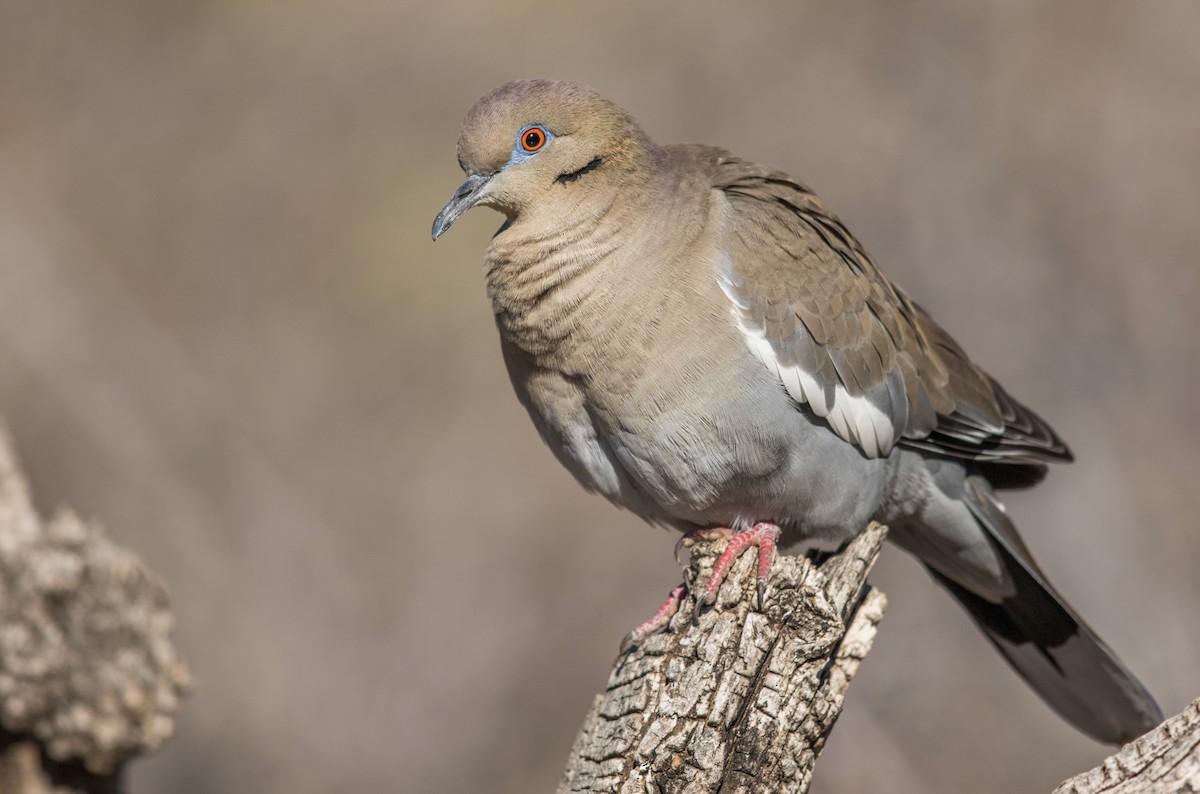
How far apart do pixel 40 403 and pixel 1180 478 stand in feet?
25.3

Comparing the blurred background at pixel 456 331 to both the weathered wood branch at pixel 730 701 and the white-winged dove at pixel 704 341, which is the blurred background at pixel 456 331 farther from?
the weathered wood branch at pixel 730 701

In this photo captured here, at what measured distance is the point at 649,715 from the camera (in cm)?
332

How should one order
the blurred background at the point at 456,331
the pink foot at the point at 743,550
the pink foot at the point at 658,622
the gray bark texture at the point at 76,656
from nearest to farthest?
the gray bark texture at the point at 76,656, the pink foot at the point at 743,550, the pink foot at the point at 658,622, the blurred background at the point at 456,331

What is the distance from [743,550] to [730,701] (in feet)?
3.05

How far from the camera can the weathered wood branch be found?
3211mm

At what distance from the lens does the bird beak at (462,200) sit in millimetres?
4207

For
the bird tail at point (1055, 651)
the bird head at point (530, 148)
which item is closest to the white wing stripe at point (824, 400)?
the bird head at point (530, 148)

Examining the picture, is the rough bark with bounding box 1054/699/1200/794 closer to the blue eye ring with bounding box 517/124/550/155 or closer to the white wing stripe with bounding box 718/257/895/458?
the white wing stripe with bounding box 718/257/895/458

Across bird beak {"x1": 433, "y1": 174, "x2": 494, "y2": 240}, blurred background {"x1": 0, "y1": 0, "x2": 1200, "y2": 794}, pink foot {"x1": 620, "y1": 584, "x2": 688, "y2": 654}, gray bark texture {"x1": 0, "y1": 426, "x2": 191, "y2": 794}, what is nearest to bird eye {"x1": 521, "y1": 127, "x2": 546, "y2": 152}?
bird beak {"x1": 433, "y1": 174, "x2": 494, "y2": 240}

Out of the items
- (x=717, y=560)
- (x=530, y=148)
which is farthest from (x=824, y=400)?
(x=530, y=148)

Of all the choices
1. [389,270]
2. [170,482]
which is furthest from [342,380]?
[170,482]

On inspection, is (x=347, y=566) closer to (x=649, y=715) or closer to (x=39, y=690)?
(x=649, y=715)

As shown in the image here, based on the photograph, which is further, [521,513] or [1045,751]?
[521,513]

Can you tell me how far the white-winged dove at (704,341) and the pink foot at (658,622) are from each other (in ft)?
1.02
